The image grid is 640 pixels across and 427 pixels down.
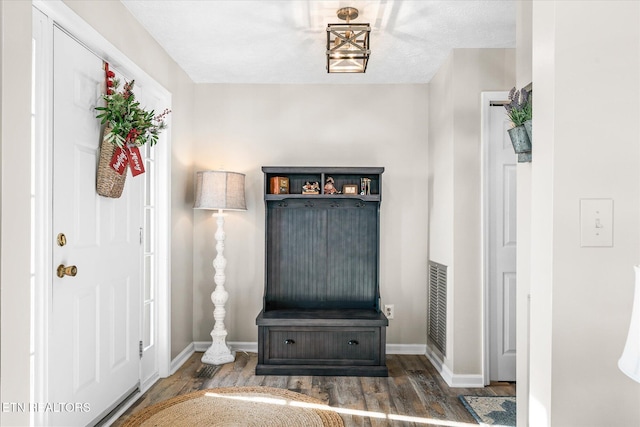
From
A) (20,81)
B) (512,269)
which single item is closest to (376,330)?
(512,269)

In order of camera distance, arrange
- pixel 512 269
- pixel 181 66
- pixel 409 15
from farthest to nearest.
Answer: pixel 181 66 < pixel 512 269 < pixel 409 15

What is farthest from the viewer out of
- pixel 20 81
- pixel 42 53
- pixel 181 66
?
pixel 181 66

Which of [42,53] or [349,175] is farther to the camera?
[349,175]

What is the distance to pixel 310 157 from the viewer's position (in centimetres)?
427

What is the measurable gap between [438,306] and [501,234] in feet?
2.77

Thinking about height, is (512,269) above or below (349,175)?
below

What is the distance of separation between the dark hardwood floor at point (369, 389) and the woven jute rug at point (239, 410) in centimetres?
11

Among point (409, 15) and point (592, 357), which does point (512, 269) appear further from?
point (592, 357)

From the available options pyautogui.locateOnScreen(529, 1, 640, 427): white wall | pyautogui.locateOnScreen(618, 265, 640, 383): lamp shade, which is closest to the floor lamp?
pyautogui.locateOnScreen(529, 1, 640, 427): white wall

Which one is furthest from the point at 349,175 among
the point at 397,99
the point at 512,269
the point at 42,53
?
the point at 42,53

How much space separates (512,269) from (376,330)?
1176 millimetres

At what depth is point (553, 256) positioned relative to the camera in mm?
1217

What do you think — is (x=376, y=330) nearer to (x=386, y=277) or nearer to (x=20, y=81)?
(x=386, y=277)

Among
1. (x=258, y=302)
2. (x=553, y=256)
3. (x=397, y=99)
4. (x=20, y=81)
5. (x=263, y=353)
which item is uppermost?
(x=397, y=99)
